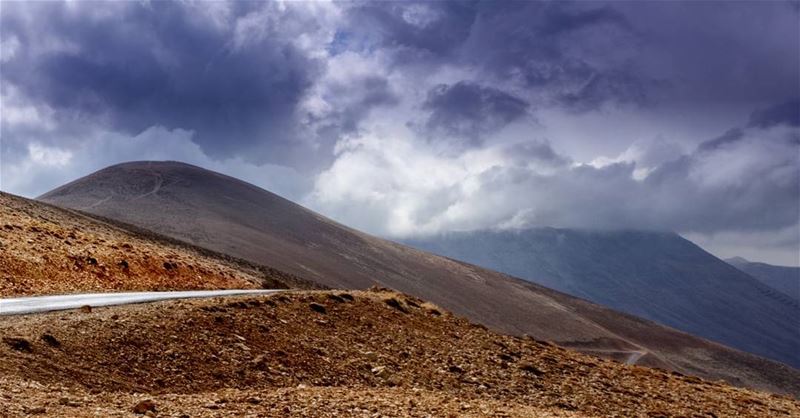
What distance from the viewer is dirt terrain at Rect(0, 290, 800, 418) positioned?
15.5 m

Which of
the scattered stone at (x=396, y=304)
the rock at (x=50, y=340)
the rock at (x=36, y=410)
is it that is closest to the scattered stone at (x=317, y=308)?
the scattered stone at (x=396, y=304)

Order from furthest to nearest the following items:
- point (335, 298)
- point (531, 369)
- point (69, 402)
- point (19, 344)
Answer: point (335, 298) → point (531, 369) → point (19, 344) → point (69, 402)

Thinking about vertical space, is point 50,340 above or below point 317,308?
below

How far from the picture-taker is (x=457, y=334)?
26.3m

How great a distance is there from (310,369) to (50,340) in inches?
263

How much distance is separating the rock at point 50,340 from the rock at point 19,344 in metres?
0.50

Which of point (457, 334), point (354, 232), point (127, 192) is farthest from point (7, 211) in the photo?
point (354, 232)

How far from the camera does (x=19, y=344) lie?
680 inches

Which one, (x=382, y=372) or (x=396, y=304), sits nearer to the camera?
(x=382, y=372)

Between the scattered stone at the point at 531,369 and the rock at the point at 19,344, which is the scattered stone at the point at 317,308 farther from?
the rock at the point at 19,344

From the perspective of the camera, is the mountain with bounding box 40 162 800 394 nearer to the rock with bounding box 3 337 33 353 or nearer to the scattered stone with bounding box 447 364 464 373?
the scattered stone with bounding box 447 364 464 373

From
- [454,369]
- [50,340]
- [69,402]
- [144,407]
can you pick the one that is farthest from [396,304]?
[69,402]

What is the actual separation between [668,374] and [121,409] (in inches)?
833

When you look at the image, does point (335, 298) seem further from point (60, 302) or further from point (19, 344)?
point (19, 344)
